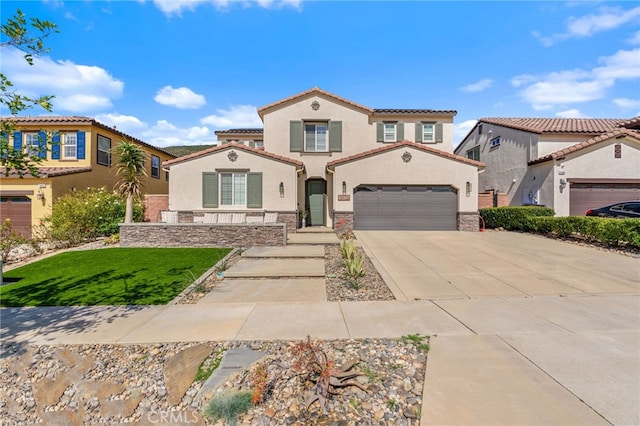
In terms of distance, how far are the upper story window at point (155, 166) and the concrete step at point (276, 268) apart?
57.2ft

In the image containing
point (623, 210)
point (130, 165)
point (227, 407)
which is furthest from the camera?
point (623, 210)

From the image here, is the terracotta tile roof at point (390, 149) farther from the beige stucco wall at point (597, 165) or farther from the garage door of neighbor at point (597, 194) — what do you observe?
the garage door of neighbor at point (597, 194)

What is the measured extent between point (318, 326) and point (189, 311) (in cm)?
249

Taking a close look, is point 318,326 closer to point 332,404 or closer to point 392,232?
point 332,404

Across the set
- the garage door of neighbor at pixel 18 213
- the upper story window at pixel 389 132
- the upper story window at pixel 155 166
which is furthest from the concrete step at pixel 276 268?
A: the upper story window at pixel 155 166

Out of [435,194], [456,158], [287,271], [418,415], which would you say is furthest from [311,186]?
[418,415]

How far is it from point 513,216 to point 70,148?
25181mm

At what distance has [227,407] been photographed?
9.51ft

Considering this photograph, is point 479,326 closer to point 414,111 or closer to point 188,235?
point 188,235

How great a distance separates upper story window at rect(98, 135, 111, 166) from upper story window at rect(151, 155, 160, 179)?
12.7ft

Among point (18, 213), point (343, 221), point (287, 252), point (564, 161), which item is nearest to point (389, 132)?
point (343, 221)

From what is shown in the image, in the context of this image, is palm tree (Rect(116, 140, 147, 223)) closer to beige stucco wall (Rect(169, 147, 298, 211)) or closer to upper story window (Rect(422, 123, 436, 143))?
beige stucco wall (Rect(169, 147, 298, 211))

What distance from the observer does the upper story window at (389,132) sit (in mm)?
19203

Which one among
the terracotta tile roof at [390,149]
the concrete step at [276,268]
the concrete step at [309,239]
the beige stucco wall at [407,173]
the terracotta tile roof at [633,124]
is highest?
the terracotta tile roof at [633,124]
